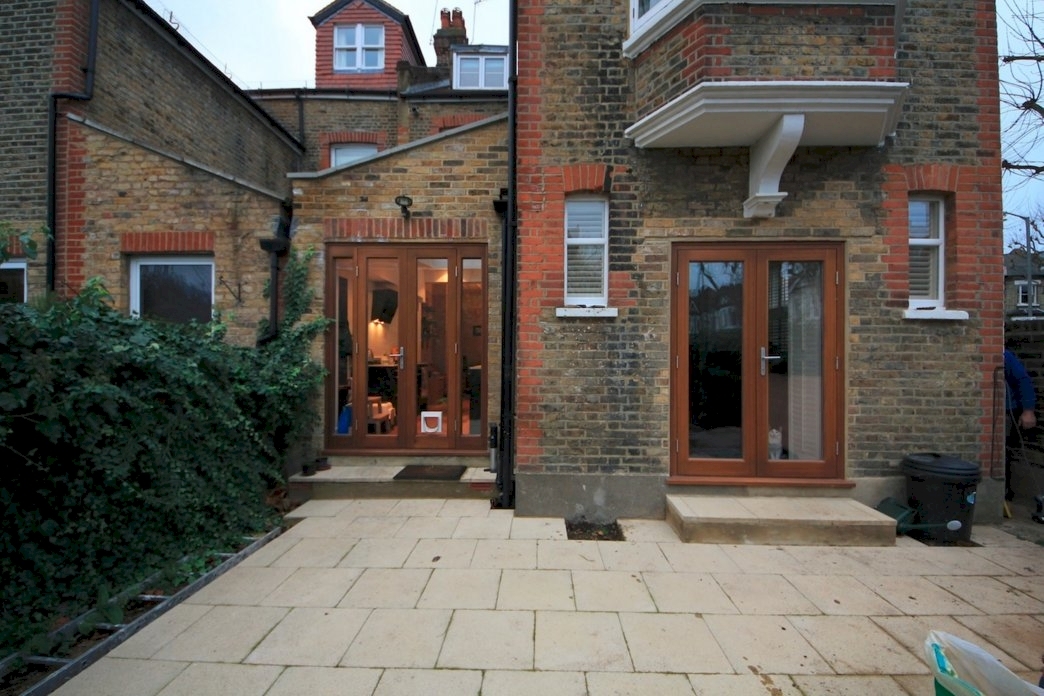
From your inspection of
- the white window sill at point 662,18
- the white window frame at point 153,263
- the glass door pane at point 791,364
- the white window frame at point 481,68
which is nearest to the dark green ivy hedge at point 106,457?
the white window frame at point 153,263

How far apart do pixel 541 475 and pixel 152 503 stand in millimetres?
3063

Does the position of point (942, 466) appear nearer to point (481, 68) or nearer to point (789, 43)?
point (789, 43)

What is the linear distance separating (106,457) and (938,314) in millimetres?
6829

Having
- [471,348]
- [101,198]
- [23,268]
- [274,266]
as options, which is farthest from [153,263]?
[471,348]

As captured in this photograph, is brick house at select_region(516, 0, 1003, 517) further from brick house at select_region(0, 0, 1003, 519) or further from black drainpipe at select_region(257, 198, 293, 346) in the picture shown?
black drainpipe at select_region(257, 198, 293, 346)

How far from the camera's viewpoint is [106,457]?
309cm

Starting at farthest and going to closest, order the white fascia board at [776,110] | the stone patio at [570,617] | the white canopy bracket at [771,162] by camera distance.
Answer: the white canopy bracket at [771,162]
the white fascia board at [776,110]
the stone patio at [570,617]

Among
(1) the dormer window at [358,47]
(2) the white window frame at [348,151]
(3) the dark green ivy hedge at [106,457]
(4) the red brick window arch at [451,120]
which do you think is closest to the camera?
(3) the dark green ivy hedge at [106,457]

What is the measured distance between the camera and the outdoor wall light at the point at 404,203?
552 centimetres

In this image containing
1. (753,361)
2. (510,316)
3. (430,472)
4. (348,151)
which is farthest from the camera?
(348,151)

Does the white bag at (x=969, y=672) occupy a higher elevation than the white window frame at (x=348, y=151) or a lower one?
lower

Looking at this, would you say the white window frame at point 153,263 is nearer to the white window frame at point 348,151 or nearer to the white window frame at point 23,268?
the white window frame at point 23,268

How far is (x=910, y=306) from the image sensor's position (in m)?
4.86

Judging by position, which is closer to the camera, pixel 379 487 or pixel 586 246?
pixel 586 246
